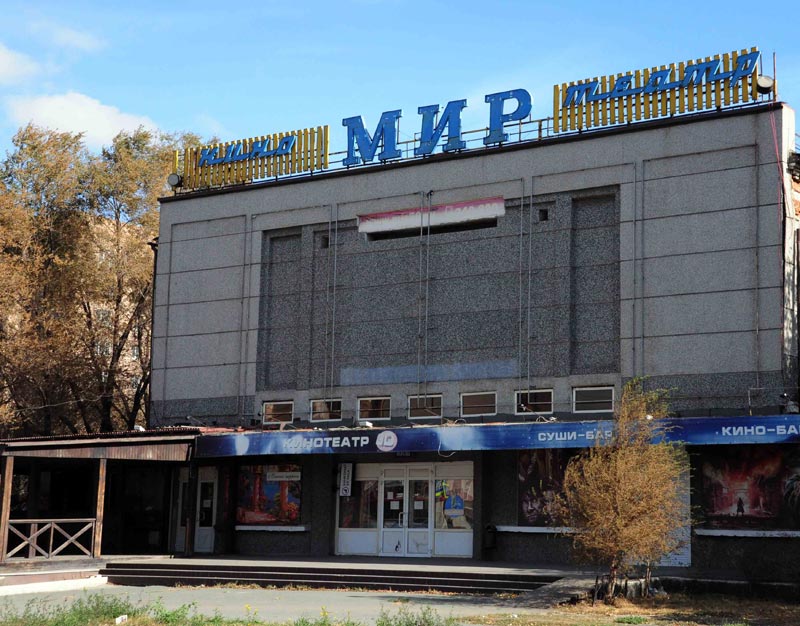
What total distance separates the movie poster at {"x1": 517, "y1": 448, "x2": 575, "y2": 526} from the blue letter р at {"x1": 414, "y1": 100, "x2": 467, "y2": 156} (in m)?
8.27

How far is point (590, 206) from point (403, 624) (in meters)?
15.2

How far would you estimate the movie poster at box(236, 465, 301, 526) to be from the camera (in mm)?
29203

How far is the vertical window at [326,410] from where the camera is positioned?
29172 millimetres

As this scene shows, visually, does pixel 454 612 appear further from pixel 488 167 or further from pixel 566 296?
pixel 488 167

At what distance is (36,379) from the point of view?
38.3 metres

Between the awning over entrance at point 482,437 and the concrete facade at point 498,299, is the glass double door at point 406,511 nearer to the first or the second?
the concrete facade at point 498,299

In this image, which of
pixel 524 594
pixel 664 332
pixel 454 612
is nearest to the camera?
pixel 454 612

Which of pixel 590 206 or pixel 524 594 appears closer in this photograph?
pixel 524 594

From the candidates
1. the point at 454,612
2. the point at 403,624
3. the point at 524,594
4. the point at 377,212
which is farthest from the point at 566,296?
the point at 403,624

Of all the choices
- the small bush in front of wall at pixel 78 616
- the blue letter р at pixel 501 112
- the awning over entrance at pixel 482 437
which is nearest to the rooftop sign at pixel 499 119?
the blue letter р at pixel 501 112

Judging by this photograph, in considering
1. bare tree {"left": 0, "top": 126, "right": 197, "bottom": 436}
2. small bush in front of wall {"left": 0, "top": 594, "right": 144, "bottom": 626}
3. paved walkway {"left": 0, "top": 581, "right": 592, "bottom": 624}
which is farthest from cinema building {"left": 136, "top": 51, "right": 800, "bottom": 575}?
small bush in front of wall {"left": 0, "top": 594, "right": 144, "bottom": 626}

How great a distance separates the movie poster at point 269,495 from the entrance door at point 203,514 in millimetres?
797

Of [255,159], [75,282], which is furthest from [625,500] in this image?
[75,282]

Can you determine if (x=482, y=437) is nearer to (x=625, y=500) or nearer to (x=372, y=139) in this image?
(x=625, y=500)
